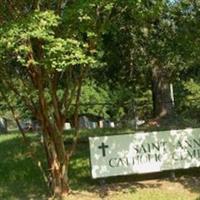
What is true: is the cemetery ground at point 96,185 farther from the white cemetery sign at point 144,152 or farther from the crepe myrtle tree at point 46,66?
the crepe myrtle tree at point 46,66

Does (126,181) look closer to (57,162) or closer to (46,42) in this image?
(57,162)

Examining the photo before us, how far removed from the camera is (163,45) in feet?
49.5

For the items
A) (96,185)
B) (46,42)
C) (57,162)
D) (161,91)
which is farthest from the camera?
(161,91)

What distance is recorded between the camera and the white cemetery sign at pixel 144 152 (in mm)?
10836

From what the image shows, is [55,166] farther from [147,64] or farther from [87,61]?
[147,64]

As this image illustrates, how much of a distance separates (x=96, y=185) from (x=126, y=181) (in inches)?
25.2

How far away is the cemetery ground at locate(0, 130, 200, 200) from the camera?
1034 centimetres

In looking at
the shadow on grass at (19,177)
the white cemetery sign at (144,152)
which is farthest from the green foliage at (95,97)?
the white cemetery sign at (144,152)

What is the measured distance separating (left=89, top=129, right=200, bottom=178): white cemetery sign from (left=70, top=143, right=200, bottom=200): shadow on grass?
241mm

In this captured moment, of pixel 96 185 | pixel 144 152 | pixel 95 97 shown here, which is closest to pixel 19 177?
pixel 96 185

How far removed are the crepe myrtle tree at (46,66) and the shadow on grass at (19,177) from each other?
0.65 metres

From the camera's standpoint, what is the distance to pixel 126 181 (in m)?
11.4

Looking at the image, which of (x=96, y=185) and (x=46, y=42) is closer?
(x=46, y=42)

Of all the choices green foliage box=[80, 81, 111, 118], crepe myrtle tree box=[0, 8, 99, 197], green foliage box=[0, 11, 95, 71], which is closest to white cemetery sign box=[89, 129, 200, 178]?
crepe myrtle tree box=[0, 8, 99, 197]
